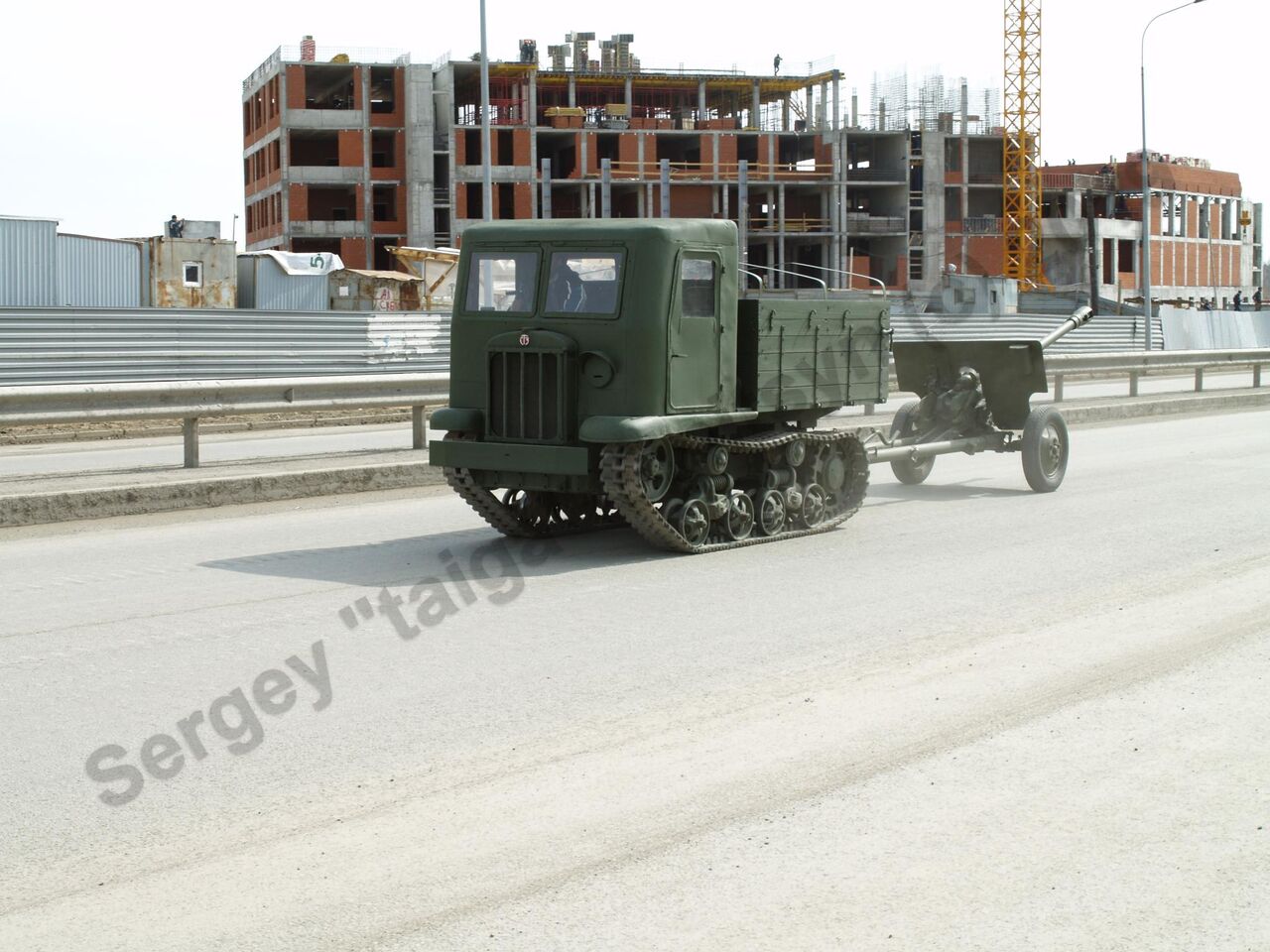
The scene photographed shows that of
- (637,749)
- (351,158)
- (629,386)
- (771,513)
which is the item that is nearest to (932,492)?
(771,513)

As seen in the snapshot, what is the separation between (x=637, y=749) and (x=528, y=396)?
17.0 feet

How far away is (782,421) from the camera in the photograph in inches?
491

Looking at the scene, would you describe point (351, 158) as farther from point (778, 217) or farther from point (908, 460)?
point (908, 460)

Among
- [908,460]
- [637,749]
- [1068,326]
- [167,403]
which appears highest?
[1068,326]

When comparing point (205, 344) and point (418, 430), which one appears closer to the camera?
point (418, 430)

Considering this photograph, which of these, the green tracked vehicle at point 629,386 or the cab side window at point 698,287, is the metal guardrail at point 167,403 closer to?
the green tracked vehicle at point 629,386

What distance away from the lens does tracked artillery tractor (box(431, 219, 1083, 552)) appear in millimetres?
10852

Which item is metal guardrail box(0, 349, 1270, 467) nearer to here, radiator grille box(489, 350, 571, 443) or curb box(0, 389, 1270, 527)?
curb box(0, 389, 1270, 527)

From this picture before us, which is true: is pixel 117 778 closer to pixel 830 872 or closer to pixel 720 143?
pixel 830 872

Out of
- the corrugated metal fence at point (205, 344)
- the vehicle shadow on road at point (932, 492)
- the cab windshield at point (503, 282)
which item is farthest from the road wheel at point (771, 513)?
the corrugated metal fence at point (205, 344)

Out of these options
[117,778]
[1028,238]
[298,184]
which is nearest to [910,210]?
[1028,238]

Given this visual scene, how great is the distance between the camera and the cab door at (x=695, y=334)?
11.0 metres

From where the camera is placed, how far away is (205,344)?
3116cm

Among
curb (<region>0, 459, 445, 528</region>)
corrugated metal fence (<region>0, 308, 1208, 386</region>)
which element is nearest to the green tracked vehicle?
curb (<region>0, 459, 445, 528</region>)
